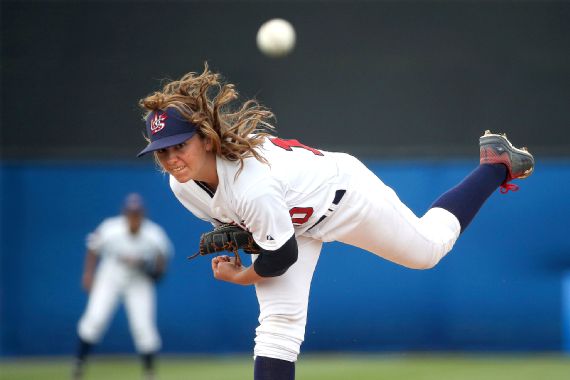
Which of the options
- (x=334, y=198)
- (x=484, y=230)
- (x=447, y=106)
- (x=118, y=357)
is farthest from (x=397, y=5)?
(x=334, y=198)

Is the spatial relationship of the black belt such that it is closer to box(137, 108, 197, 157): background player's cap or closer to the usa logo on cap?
box(137, 108, 197, 157): background player's cap

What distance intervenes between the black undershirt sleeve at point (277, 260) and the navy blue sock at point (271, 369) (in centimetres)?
39

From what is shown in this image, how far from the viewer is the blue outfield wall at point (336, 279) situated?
11.1 metres

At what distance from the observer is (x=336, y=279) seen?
11148mm

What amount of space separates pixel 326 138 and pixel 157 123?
24.6 feet

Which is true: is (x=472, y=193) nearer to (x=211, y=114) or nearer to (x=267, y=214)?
(x=267, y=214)

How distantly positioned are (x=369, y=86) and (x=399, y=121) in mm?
A: 546

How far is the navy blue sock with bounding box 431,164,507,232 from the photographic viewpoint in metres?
4.88

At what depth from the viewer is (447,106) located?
451 inches

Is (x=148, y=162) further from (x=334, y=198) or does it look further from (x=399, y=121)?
(x=334, y=198)

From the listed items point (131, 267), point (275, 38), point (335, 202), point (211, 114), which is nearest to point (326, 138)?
point (131, 267)

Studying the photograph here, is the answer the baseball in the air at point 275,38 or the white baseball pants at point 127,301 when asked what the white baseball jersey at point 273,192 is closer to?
the baseball in the air at point 275,38

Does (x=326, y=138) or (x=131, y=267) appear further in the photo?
(x=326, y=138)

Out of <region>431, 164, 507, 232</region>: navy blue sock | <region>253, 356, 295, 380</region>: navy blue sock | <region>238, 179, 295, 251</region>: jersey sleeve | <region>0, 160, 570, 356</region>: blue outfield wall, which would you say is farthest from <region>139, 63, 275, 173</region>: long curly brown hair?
<region>0, 160, 570, 356</region>: blue outfield wall
